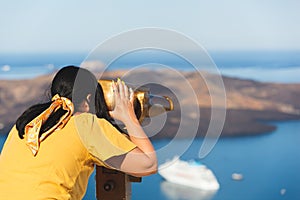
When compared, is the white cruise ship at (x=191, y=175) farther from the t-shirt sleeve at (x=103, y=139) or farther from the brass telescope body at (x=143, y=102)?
the t-shirt sleeve at (x=103, y=139)

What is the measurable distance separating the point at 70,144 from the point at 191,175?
2572 mm

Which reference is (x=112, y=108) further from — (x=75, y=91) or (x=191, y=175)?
(x=191, y=175)

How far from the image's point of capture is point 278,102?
5.25 m

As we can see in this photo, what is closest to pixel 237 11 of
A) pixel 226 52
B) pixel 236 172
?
pixel 226 52

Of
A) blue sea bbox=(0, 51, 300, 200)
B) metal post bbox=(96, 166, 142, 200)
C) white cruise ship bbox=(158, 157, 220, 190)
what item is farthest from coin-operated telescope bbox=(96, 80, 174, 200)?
white cruise ship bbox=(158, 157, 220, 190)

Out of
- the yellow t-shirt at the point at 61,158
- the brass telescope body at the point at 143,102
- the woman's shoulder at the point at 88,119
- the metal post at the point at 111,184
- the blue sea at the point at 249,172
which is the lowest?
the blue sea at the point at 249,172

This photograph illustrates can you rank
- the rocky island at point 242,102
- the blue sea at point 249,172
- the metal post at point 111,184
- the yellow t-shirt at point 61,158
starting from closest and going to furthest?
1. the yellow t-shirt at point 61,158
2. the metal post at point 111,184
3. the blue sea at point 249,172
4. the rocky island at point 242,102

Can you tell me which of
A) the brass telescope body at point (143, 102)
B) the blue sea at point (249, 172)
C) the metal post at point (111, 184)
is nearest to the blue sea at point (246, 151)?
the blue sea at point (249, 172)

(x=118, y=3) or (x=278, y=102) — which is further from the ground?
(x=118, y=3)

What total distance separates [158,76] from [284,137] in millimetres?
3516

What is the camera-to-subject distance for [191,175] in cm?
357

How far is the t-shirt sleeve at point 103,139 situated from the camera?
3.43 feet

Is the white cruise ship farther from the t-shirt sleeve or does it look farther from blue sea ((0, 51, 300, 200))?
the t-shirt sleeve

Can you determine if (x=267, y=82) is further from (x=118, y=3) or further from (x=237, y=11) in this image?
(x=118, y=3)
